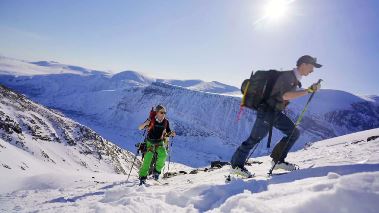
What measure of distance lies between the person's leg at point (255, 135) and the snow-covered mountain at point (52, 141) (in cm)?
5268

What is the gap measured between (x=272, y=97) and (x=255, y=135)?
42.0 inches

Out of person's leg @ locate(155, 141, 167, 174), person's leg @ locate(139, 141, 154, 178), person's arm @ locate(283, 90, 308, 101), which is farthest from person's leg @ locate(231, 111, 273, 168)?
person's leg @ locate(155, 141, 167, 174)

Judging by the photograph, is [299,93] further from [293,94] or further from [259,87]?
[259,87]

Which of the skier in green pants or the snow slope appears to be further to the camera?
the snow slope

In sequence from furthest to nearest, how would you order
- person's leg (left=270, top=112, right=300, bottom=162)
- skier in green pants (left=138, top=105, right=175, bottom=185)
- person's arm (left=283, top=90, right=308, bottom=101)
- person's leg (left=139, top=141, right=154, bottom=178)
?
skier in green pants (left=138, top=105, right=175, bottom=185), person's leg (left=139, top=141, right=154, bottom=178), person's leg (left=270, top=112, right=300, bottom=162), person's arm (left=283, top=90, right=308, bottom=101)


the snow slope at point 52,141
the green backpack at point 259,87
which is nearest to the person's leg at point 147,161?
the green backpack at point 259,87

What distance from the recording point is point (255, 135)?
8586 millimetres

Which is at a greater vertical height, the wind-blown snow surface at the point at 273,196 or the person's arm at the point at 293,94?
the person's arm at the point at 293,94

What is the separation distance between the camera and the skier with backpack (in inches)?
316

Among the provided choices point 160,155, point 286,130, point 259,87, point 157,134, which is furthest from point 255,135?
point 160,155

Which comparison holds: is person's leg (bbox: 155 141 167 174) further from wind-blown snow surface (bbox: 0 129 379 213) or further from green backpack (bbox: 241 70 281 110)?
green backpack (bbox: 241 70 281 110)

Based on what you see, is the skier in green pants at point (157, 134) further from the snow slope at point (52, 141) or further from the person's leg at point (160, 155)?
the snow slope at point (52, 141)

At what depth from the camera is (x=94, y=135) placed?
92.2 metres

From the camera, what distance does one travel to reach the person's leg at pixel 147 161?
449 inches
